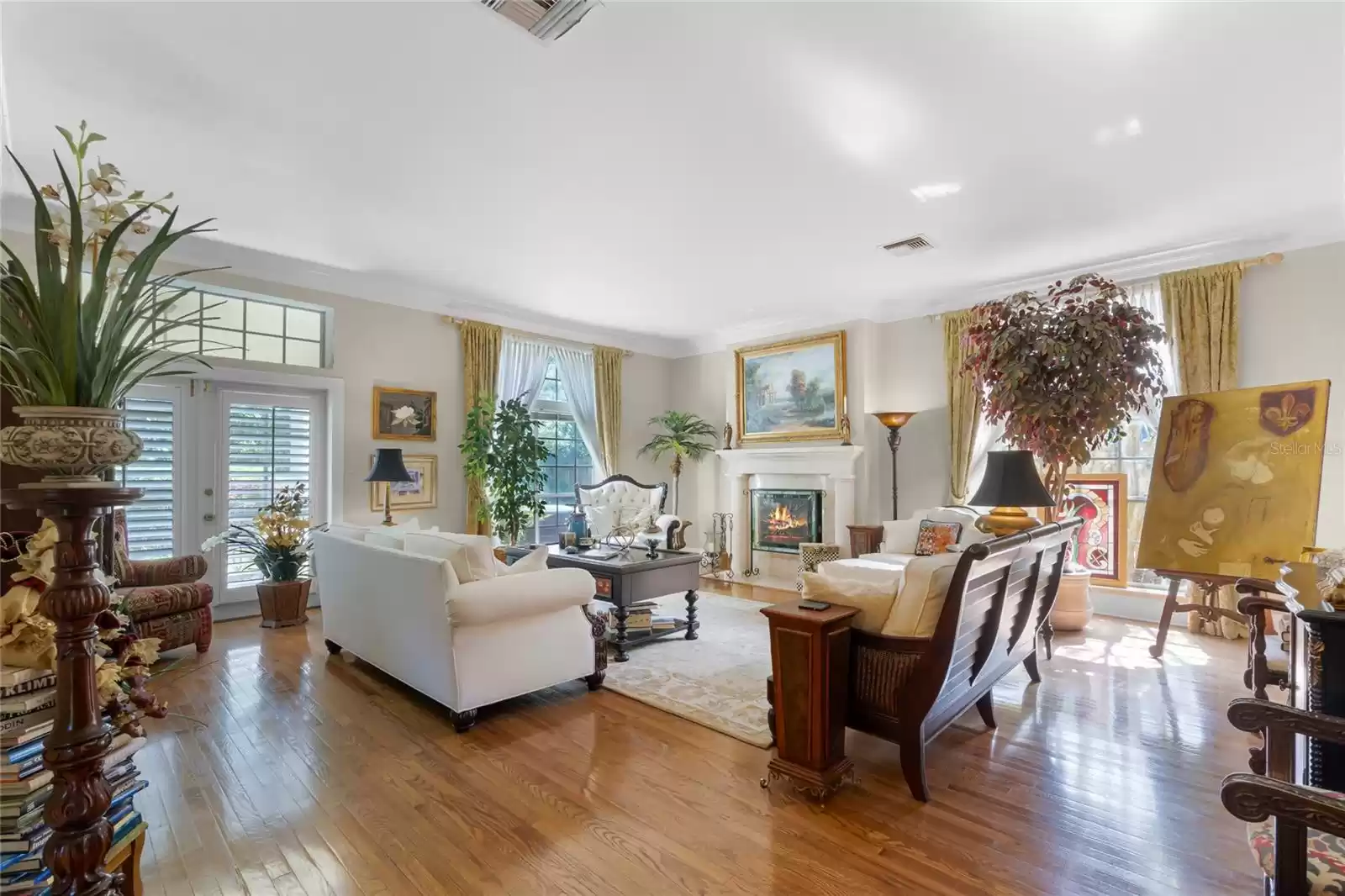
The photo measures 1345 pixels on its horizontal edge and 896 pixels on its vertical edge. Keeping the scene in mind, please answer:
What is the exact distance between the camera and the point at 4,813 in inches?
48.1

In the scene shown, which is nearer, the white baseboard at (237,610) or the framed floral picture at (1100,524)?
the white baseboard at (237,610)

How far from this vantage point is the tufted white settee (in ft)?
22.9

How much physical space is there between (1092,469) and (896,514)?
1.77 metres

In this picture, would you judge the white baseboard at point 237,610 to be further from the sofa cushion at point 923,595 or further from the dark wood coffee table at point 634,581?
the sofa cushion at point 923,595

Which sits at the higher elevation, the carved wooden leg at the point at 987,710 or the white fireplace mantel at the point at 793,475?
the white fireplace mantel at the point at 793,475

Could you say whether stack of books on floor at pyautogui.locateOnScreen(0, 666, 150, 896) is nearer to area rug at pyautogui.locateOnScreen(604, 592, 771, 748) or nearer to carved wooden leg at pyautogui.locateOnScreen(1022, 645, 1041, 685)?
area rug at pyautogui.locateOnScreen(604, 592, 771, 748)

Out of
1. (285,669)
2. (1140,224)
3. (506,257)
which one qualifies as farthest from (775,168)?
(285,669)

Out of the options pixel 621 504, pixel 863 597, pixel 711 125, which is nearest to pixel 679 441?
pixel 621 504

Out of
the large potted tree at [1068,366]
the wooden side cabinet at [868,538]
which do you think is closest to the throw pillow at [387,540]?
the large potted tree at [1068,366]

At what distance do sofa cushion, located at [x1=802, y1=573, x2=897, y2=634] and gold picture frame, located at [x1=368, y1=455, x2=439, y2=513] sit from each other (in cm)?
449

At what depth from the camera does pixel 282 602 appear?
16.5ft

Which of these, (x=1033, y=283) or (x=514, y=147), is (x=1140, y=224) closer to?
(x=1033, y=283)

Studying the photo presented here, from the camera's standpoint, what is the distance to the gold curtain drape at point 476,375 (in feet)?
21.3

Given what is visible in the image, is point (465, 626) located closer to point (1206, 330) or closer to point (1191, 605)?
point (1191, 605)
